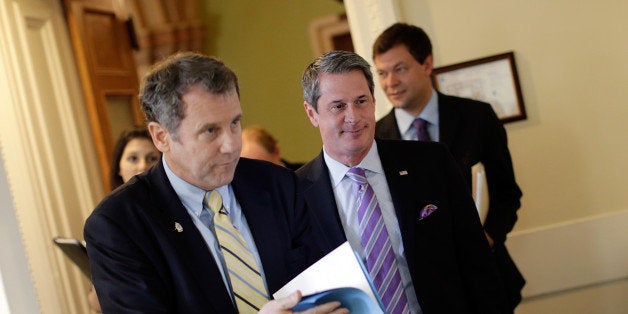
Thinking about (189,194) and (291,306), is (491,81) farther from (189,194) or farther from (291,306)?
(291,306)

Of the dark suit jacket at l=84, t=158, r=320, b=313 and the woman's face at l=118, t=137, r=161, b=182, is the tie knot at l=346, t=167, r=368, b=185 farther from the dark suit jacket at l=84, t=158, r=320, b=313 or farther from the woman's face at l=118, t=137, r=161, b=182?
the woman's face at l=118, t=137, r=161, b=182

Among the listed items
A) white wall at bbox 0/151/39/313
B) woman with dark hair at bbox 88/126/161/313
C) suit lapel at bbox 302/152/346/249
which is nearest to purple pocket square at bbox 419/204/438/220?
suit lapel at bbox 302/152/346/249

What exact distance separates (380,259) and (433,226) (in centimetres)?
21

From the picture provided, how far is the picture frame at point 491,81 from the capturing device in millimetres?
4359

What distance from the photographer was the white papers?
193 cm

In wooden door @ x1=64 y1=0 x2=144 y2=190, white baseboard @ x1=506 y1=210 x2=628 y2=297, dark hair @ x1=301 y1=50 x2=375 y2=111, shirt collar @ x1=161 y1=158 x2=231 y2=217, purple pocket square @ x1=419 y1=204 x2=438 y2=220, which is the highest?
wooden door @ x1=64 y1=0 x2=144 y2=190

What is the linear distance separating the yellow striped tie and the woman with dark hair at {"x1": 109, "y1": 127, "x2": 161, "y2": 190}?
171 cm

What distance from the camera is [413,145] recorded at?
8.96ft

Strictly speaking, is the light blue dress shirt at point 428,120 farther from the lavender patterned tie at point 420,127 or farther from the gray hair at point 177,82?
the gray hair at point 177,82

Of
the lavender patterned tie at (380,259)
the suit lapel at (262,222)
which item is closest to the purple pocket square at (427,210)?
the lavender patterned tie at (380,259)

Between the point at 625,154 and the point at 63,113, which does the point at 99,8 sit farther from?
the point at 625,154

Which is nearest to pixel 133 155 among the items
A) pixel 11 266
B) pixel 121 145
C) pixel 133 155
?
pixel 133 155

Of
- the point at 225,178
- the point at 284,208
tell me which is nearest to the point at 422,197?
the point at 284,208

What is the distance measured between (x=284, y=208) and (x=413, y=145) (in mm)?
664
